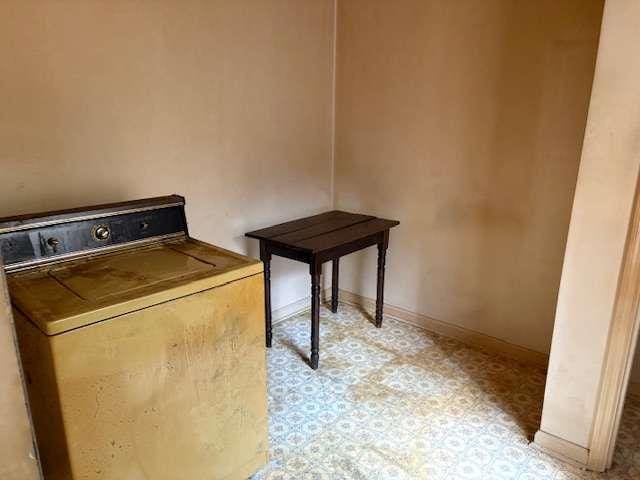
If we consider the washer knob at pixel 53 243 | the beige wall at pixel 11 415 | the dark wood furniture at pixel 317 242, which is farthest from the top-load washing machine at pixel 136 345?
the dark wood furniture at pixel 317 242

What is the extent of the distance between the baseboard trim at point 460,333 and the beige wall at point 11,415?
7.81ft

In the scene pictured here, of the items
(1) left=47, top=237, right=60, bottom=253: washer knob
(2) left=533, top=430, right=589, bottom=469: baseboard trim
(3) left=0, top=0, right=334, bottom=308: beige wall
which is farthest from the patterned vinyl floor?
(1) left=47, top=237, right=60, bottom=253: washer knob

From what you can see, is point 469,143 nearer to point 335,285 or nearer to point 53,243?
point 335,285

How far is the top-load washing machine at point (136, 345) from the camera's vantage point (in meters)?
1.27

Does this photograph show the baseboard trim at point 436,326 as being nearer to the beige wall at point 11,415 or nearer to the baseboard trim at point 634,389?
the baseboard trim at point 634,389

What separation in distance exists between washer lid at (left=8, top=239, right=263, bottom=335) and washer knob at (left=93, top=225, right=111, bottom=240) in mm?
71

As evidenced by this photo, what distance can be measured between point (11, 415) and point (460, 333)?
2.44 m

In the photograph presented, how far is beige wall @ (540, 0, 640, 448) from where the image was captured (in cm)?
156

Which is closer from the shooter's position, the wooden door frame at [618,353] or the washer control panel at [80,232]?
the washer control panel at [80,232]

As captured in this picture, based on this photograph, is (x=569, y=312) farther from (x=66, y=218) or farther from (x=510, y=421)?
(x=66, y=218)

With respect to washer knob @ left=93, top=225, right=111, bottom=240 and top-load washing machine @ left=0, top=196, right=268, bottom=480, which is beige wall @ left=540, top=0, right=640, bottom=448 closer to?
top-load washing machine @ left=0, top=196, right=268, bottom=480

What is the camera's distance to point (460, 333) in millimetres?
2910

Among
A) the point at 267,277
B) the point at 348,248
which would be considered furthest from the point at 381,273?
the point at 267,277

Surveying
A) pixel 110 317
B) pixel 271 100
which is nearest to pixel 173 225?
pixel 110 317
